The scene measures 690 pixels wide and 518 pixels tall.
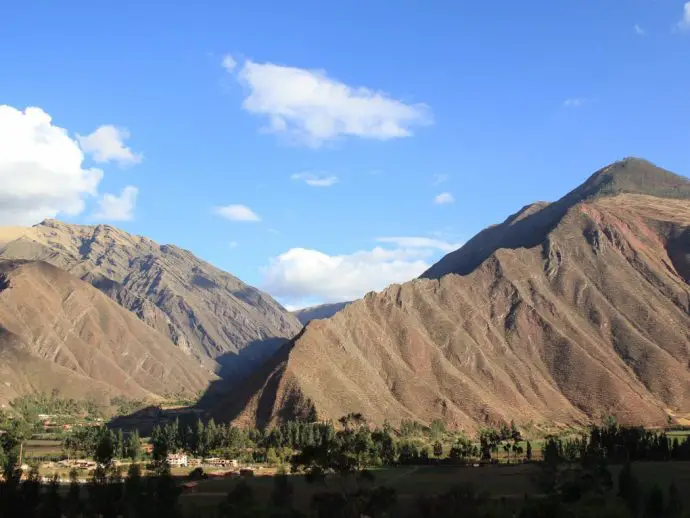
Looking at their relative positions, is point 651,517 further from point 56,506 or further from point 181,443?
point 181,443

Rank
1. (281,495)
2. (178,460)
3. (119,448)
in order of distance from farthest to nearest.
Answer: (119,448)
(178,460)
(281,495)

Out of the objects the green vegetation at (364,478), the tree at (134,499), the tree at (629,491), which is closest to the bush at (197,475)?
the green vegetation at (364,478)

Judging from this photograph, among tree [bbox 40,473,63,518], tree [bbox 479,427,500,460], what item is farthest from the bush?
tree [bbox 479,427,500,460]

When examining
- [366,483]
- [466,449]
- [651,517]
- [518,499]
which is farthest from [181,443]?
[651,517]

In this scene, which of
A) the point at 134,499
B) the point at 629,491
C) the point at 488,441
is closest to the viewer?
the point at 134,499

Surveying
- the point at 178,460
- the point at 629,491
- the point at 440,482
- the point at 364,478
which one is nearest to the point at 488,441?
the point at 440,482

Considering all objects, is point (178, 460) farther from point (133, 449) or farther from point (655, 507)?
point (655, 507)

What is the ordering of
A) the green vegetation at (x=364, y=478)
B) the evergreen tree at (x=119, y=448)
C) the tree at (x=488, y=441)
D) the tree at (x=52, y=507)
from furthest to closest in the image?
1. the evergreen tree at (x=119, y=448)
2. the tree at (x=488, y=441)
3. the tree at (x=52, y=507)
4. the green vegetation at (x=364, y=478)

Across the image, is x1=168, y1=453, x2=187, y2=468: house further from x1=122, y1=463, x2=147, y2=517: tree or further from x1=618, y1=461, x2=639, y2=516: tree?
x1=618, y1=461, x2=639, y2=516: tree

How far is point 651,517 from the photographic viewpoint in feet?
229

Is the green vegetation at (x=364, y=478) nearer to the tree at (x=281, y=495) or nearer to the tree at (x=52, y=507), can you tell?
the tree at (x=52, y=507)

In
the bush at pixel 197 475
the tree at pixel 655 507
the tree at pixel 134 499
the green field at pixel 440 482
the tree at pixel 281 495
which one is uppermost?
the tree at pixel 134 499

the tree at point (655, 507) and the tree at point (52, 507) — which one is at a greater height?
the tree at point (52, 507)

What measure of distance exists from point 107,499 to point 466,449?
95791 mm
